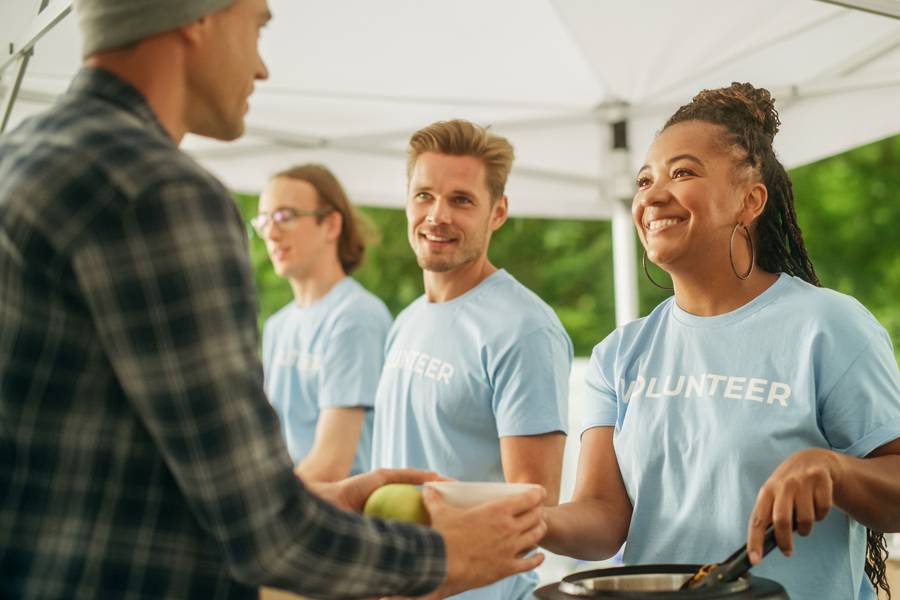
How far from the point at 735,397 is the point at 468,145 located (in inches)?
57.1

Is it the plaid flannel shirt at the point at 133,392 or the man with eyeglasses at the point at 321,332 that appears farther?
the man with eyeglasses at the point at 321,332

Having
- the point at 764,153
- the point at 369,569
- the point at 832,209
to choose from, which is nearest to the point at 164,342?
the point at 369,569

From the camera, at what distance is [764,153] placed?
6.48 ft

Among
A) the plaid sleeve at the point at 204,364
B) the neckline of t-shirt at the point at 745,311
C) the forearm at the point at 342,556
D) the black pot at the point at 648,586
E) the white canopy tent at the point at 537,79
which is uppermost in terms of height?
the white canopy tent at the point at 537,79

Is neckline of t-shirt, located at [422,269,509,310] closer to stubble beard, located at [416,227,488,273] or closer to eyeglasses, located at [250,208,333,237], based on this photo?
stubble beard, located at [416,227,488,273]

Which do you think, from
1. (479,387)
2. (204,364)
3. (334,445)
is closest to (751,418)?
(479,387)

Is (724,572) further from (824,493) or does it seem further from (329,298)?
(329,298)

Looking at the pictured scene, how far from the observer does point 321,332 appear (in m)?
3.58

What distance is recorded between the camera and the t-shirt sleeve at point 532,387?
89.9 inches

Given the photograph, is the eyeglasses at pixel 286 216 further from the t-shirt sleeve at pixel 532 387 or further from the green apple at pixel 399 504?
the green apple at pixel 399 504

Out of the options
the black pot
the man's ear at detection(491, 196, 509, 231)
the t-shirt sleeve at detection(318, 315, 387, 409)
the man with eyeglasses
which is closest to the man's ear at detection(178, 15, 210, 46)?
the black pot

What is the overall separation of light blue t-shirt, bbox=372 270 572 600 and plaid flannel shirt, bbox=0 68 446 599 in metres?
1.34

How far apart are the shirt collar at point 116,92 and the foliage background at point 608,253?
334 inches

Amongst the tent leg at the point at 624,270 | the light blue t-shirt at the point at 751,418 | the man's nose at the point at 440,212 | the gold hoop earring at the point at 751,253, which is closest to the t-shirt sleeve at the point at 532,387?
the light blue t-shirt at the point at 751,418
